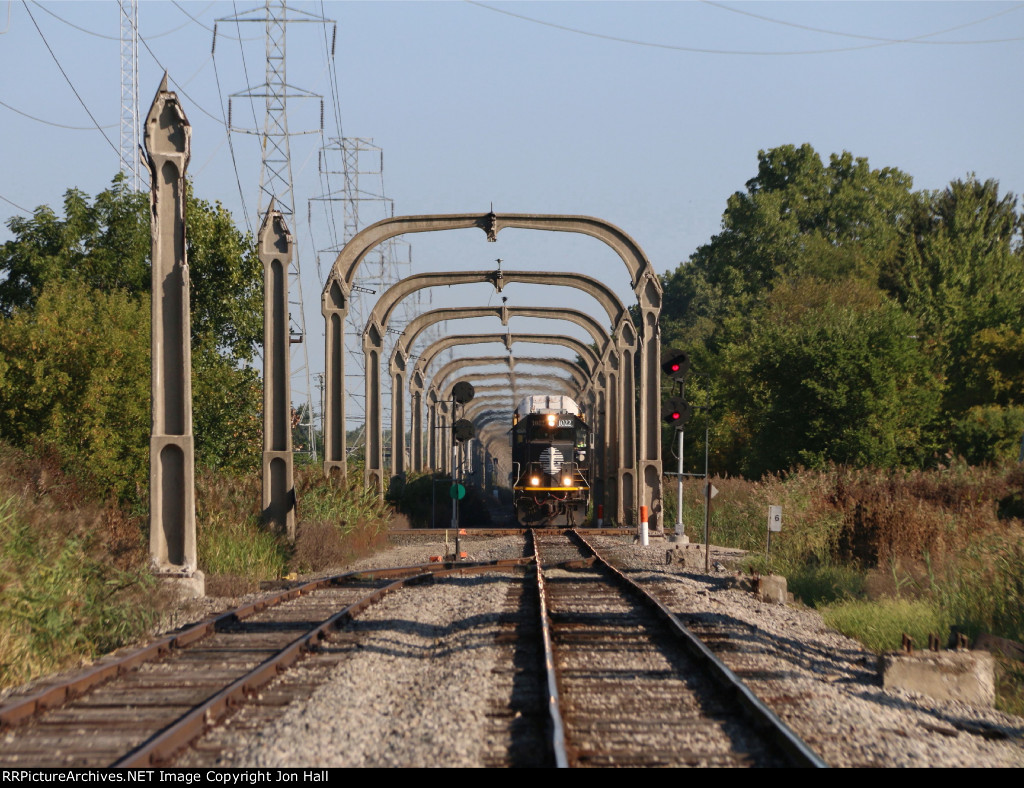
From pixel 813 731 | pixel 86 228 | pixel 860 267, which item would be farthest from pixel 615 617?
pixel 860 267

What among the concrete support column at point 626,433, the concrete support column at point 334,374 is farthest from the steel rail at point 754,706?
the concrete support column at point 626,433

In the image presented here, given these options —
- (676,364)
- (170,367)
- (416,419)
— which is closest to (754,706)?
(170,367)

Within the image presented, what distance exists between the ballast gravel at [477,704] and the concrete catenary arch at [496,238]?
556 inches

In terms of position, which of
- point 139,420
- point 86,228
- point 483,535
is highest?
point 86,228

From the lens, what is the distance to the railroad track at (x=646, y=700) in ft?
21.9

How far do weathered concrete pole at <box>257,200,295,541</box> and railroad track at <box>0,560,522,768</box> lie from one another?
7851mm

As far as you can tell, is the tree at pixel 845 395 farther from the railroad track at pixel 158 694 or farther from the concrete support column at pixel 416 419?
the railroad track at pixel 158 694

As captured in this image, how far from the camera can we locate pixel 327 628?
11977 mm

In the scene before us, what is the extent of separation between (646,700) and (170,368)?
9830 millimetres

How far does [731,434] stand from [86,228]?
2967 centimetres

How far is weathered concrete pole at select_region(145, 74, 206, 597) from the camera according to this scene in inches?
604

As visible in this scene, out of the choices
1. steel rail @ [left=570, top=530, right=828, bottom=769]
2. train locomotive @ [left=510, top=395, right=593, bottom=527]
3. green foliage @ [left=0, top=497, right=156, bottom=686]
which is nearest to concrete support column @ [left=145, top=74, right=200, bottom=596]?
green foliage @ [left=0, top=497, right=156, bottom=686]

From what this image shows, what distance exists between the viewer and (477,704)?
318 inches

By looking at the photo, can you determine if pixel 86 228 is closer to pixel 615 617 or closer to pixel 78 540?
pixel 78 540
